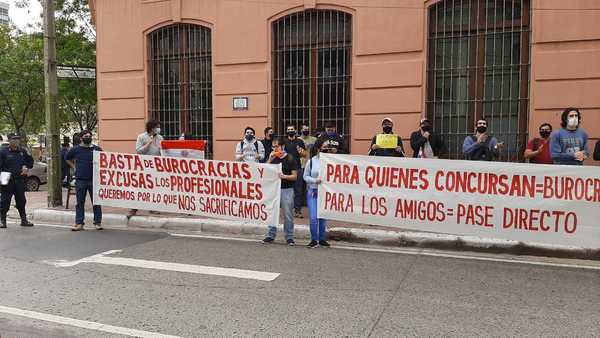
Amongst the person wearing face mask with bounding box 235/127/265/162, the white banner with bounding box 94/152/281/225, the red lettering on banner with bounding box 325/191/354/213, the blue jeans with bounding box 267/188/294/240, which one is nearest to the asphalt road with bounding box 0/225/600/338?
the blue jeans with bounding box 267/188/294/240

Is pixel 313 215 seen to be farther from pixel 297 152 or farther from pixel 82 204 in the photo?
pixel 82 204

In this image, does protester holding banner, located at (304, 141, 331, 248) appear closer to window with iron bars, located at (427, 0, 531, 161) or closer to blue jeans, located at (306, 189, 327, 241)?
blue jeans, located at (306, 189, 327, 241)

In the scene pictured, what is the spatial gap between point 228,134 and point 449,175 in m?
6.71

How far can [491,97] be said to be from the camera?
10.4m

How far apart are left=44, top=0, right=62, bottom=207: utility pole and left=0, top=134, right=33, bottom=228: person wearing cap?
1.32m

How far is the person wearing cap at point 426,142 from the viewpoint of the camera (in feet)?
31.0

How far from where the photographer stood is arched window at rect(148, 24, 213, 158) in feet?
42.2

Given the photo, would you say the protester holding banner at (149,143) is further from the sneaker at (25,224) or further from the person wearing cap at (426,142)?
the person wearing cap at (426,142)

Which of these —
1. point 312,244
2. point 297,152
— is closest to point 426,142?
point 297,152

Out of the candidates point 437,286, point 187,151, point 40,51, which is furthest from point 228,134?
point 40,51

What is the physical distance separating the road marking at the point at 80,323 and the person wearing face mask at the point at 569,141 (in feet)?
20.6

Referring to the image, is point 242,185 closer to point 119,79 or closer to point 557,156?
point 557,156

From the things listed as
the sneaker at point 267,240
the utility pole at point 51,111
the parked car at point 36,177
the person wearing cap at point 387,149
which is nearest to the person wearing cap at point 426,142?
the person wearing cap at point 387,149

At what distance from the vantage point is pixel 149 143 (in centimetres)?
985
